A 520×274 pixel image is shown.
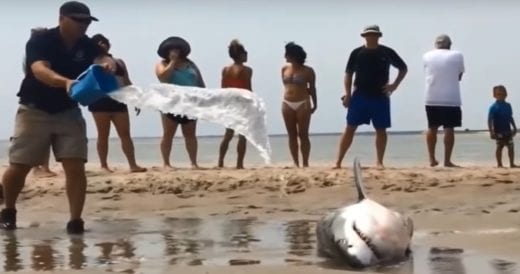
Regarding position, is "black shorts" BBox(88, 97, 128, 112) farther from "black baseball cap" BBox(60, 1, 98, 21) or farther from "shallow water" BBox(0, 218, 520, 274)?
"black baseball cap" BBox(60, 1, 98, 21)

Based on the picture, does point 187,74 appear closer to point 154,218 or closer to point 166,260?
point 154,218

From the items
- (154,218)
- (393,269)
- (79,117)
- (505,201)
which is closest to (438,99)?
(505,201)

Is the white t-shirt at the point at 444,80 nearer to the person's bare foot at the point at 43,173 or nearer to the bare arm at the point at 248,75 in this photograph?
the bare arm at the point at 248,75

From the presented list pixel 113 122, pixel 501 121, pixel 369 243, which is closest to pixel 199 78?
pixel 113 122

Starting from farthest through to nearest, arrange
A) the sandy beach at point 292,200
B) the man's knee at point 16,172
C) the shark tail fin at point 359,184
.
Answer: the man's knee at point 16,172, the sandy beach at point 292,200, the shark tail fin at point 359,184

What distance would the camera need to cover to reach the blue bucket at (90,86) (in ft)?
22.5

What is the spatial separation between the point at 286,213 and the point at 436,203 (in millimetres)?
1276

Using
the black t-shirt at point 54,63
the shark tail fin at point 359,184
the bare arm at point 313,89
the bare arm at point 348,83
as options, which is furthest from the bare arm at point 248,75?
the shark tail fin at point 359,184

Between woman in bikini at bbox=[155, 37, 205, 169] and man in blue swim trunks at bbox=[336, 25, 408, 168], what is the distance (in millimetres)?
1792

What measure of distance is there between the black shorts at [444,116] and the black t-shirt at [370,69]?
772 mm

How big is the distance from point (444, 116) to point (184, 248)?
18.5 ft

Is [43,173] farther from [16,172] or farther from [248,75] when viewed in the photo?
[16,172]

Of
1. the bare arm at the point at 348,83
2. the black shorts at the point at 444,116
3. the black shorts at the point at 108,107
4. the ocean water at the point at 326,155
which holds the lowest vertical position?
the ocean water at the point at 326,155

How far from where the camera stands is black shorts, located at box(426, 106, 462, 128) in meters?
11.4
